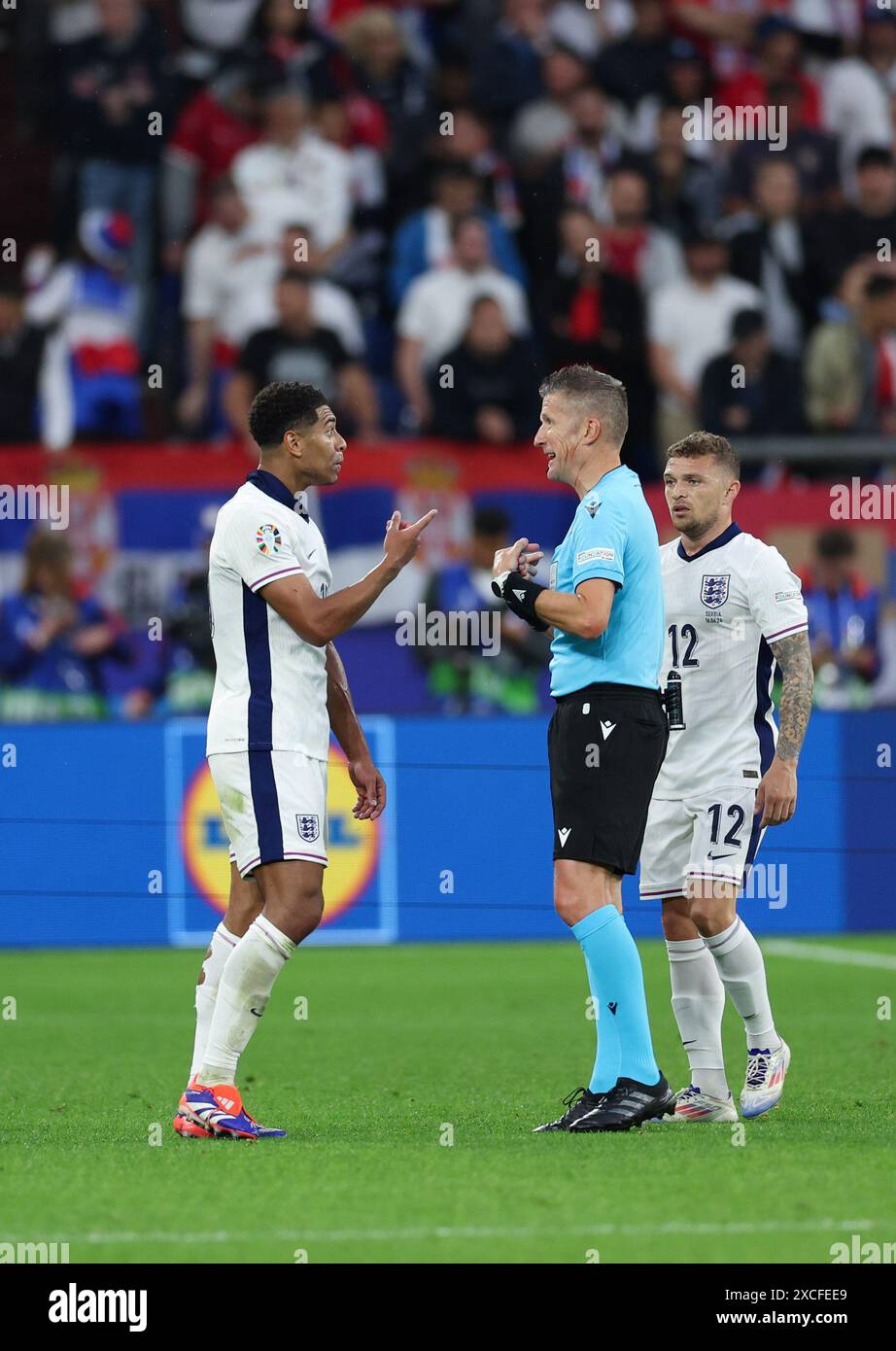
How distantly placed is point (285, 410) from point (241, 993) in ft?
5.65

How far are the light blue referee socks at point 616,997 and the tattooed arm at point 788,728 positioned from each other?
681mm

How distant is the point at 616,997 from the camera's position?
6.57m

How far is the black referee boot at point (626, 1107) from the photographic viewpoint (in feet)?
21.4

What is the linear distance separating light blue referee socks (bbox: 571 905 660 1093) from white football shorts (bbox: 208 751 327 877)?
0.84m

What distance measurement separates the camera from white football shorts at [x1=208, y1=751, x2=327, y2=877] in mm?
6469

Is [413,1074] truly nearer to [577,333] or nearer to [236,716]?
[236,716]

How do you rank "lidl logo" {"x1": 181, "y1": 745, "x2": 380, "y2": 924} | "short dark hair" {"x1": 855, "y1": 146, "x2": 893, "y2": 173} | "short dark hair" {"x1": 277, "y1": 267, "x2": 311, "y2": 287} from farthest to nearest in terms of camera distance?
1. "short dark hair" {"x1": 855, "y1": 146, "x2": 893, "y2": 173}
2. "short dark hair" {"x1": 277, "y1": 267, "x2": 311, "y2": 287}
3. "lidl logo" {"x1": 181, "y1": 745, "x2": 380, "y2": 924}

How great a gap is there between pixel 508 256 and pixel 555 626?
34.8ft

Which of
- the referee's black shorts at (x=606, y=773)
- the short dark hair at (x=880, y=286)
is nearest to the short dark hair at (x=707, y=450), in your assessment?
the referee's black shorts at (x=606, y=773)
